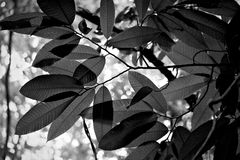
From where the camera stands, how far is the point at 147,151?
0.77m

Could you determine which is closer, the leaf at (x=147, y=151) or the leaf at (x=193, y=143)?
the leaf at (x=193, y=143)

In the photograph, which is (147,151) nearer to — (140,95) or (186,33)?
(140,95)

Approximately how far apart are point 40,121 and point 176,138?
311 mm

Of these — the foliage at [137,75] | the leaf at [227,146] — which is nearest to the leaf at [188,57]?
the foliage at [137,75]

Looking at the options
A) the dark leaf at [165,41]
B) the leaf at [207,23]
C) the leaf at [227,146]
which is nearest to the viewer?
the leaf at [227,146]

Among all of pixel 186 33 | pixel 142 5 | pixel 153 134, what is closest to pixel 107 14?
pixel 142 5

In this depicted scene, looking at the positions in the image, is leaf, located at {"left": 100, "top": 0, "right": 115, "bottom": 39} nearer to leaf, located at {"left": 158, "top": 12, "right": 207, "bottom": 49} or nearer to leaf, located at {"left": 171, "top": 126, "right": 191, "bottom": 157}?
leaf, located at {"left": 158, "top": 12, "right": 207, "bottom": 49}

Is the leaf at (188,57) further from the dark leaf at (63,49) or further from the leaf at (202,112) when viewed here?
the dark leaf at (63,49)

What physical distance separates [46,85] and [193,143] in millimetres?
335

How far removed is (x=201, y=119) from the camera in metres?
0.81

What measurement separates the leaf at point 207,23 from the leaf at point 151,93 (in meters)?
0.17

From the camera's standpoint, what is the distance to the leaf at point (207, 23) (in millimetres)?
711

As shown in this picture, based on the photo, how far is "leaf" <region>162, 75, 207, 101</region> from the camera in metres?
0.81

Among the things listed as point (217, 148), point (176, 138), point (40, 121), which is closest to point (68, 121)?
point (40, 121)
